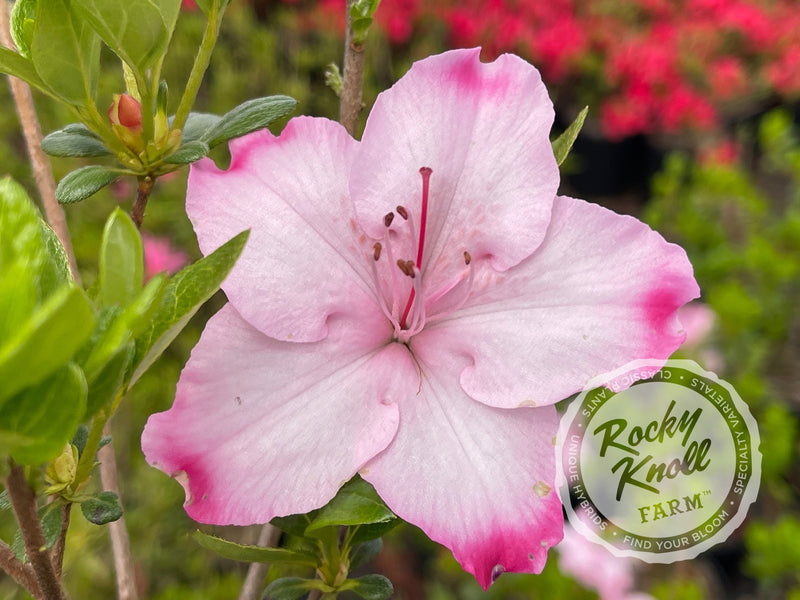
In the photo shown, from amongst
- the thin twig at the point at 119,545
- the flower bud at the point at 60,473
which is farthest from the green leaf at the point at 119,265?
the thin twig at the point at 119,545

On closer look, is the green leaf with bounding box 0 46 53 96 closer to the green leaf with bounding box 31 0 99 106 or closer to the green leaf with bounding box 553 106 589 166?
the green leaf with bounding box 31 0 99 106

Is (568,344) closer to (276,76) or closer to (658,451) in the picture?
(658,451)

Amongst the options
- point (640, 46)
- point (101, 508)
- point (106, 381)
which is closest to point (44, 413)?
point (106, 381)

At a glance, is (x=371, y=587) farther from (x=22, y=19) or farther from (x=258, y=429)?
(x=22, y=19)

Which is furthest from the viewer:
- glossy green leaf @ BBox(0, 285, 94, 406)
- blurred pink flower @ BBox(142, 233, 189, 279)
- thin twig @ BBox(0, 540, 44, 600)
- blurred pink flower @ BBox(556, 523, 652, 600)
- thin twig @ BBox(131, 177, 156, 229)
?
blurred pink flower @ BBox(142, 233, 189, 279)

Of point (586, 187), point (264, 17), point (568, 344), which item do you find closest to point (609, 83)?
point (586, 187)

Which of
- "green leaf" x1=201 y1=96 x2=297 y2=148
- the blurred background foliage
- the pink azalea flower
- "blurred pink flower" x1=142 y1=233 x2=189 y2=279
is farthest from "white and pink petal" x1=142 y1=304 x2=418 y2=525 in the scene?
"blurred pink flower" x1=142 y1=233 x2=189 y2=279

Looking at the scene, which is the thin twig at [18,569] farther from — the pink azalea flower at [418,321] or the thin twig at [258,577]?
the thin twig at [258,577]
